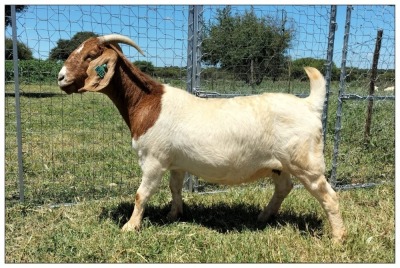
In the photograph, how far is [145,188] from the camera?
4.32 m

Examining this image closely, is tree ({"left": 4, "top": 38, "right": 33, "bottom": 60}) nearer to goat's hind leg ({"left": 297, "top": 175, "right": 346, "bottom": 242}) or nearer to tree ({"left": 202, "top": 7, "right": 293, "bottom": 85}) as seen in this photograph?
tree ({"left": 202, "top": 7, "right": 293, "bottom": 85})

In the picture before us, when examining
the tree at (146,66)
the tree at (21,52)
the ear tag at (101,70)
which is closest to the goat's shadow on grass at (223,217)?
the ear tag at (101,70)

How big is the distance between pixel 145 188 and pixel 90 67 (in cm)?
135

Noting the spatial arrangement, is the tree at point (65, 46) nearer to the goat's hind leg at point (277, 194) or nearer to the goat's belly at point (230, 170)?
the goat's belly at point (230, 170)

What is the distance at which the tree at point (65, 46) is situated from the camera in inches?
202

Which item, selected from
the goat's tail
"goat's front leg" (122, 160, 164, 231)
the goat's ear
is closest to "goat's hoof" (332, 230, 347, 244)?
the goat's tail

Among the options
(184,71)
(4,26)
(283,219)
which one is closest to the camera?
(4,26)

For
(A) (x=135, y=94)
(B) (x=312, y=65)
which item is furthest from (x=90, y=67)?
(B) (x=312, y=65)

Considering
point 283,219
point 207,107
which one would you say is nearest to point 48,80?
point 207,107

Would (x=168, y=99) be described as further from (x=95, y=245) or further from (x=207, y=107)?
(x=95, y=245)

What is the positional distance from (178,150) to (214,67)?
1.99 m

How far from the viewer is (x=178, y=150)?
4.16m

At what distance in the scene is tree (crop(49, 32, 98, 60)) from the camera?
16.8 feet

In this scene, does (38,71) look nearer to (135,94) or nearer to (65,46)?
(65,46)
